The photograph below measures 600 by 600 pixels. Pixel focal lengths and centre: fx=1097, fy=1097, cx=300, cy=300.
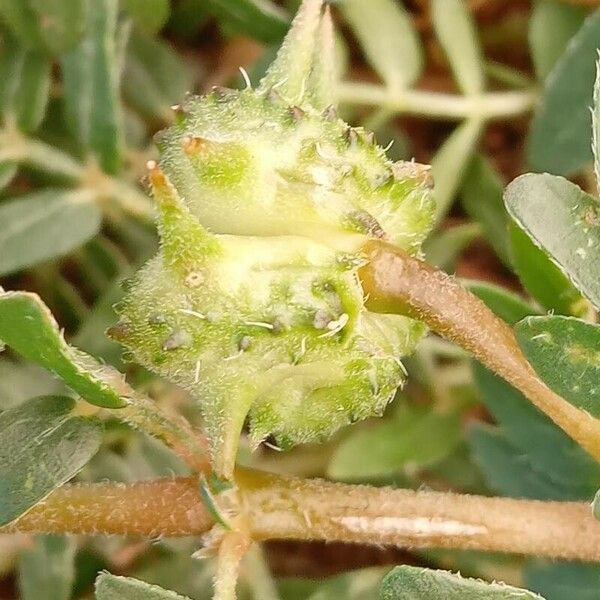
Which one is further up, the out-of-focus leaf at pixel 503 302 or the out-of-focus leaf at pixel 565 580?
the out-of-focus leaf at pixel 503 302

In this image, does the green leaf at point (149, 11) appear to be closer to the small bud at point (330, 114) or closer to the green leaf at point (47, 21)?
the green leaf at point (47, 21)

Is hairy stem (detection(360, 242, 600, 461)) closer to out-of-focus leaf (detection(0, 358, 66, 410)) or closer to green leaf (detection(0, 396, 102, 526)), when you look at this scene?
green leaf (detection(0, 396, 102, 526))

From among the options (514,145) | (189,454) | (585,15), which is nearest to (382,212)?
(189,454)

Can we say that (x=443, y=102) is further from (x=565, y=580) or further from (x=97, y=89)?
(x=565, y=580)

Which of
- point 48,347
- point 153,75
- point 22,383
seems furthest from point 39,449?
point 153,75

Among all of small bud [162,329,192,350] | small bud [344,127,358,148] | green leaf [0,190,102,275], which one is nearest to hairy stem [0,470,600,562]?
small bud [162,329,192,350]

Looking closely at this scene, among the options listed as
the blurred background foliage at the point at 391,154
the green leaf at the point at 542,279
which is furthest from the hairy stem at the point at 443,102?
the green leaf at the point at 542,279

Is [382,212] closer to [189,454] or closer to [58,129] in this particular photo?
[189,454]
